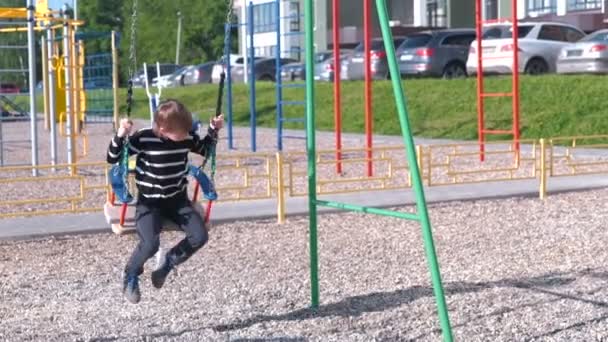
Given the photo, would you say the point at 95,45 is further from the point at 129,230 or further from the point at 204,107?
the point at 129,230

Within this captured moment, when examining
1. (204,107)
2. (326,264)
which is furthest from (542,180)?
(204,107)

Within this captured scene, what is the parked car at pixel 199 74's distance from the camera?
42.0 m

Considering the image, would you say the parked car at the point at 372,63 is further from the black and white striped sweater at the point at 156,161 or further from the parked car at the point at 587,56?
the black and white striped sweater at the point at 156,161

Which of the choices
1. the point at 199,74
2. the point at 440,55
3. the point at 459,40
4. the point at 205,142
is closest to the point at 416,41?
the point at 440,55

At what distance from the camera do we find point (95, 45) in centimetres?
5475

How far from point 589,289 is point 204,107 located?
83.7ft

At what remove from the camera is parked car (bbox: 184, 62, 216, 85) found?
4203cm

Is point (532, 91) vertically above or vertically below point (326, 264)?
above

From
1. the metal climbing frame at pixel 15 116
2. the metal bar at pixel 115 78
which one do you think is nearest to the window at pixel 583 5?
the metal climbing frame at pixel 15 116

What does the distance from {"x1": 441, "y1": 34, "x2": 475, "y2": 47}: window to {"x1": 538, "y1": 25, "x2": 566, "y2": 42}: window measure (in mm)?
2289

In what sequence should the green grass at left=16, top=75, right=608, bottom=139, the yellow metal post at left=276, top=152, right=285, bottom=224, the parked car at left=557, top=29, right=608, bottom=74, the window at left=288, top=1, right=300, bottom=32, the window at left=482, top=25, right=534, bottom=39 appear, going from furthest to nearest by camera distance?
the window at left=482, top=25, right=534, bottom=39 → the parked car at left=557, top=29, right=608, bottom=74 → the green grass at left=16, top=75, right=608, bottom=139 → the window at left=288, top=1, right=300, bottom=32 → the yellow metal post at left=276, top=152, right=285, bottom=224

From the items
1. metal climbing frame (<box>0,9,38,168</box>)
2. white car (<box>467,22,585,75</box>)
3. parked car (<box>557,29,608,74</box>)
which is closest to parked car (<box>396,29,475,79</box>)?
white car (<box>467,22,585,75</box>)

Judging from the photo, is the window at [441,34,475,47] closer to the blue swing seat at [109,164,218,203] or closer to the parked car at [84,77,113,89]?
the parked car at [84,77,113,89]

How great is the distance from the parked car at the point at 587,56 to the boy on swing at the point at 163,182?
17.4m
